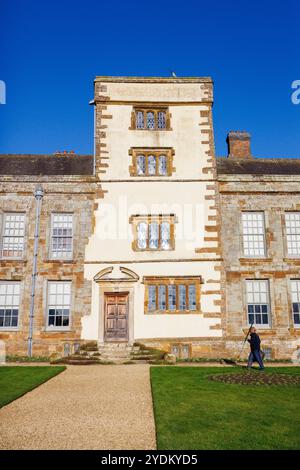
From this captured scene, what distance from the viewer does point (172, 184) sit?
788 inches

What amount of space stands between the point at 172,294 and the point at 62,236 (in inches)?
238

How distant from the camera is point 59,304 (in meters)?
18.9

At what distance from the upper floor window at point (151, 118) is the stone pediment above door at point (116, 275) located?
24.9ft

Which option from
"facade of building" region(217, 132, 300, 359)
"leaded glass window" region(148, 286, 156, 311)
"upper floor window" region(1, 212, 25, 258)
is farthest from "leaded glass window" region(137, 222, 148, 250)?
"upper floor window" region(1, 212, 25, 258)

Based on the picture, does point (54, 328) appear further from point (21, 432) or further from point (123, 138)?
point (21, 432)

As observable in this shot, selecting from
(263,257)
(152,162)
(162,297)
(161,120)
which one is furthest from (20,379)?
(161,120)

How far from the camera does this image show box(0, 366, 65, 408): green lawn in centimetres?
965

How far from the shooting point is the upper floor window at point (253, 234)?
778 inches

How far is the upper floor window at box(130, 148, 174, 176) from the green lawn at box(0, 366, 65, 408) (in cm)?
1037

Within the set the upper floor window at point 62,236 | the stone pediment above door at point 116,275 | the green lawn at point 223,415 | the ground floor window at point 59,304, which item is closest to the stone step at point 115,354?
the ground floor window at point 59,304

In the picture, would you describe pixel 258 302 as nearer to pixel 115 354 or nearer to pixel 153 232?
pixel 153 232
